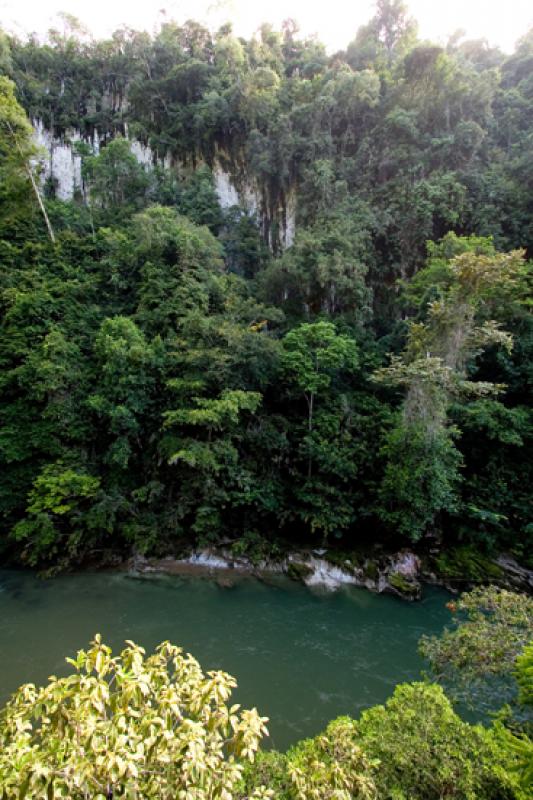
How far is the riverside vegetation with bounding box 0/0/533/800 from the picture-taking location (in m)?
3.20

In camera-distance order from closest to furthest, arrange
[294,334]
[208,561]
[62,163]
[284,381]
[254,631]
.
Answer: [254,631] < [208,561] < [294,334] < [284,381] < [62,163]

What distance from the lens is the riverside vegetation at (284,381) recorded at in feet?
10.5

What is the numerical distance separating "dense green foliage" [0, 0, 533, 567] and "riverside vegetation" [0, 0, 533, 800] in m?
0.10

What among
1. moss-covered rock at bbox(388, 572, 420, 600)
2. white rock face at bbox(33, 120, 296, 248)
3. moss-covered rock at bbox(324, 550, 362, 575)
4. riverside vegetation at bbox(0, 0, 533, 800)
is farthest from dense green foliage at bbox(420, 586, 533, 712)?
white rock face at bbox(33, 120, 296, 248)

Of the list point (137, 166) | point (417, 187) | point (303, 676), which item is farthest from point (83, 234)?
point (303, 676)

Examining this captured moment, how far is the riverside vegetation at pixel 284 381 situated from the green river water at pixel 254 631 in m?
1.11

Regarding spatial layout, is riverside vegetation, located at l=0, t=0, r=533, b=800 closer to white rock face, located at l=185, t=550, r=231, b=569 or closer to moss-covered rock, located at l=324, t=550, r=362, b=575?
moss-covered rock, located at l=324, t=550, r=362, b=575

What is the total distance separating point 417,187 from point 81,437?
16672mm

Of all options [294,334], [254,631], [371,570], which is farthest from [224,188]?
[254,631]

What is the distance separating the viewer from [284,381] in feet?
42.8

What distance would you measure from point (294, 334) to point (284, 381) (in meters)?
1.64

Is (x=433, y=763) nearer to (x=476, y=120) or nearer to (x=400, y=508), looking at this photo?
(x=400, y=508)

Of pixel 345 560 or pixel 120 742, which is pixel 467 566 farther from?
pixel 120 742

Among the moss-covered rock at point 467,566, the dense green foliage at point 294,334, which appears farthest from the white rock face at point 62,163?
the moss-covered rock at point 467,566
